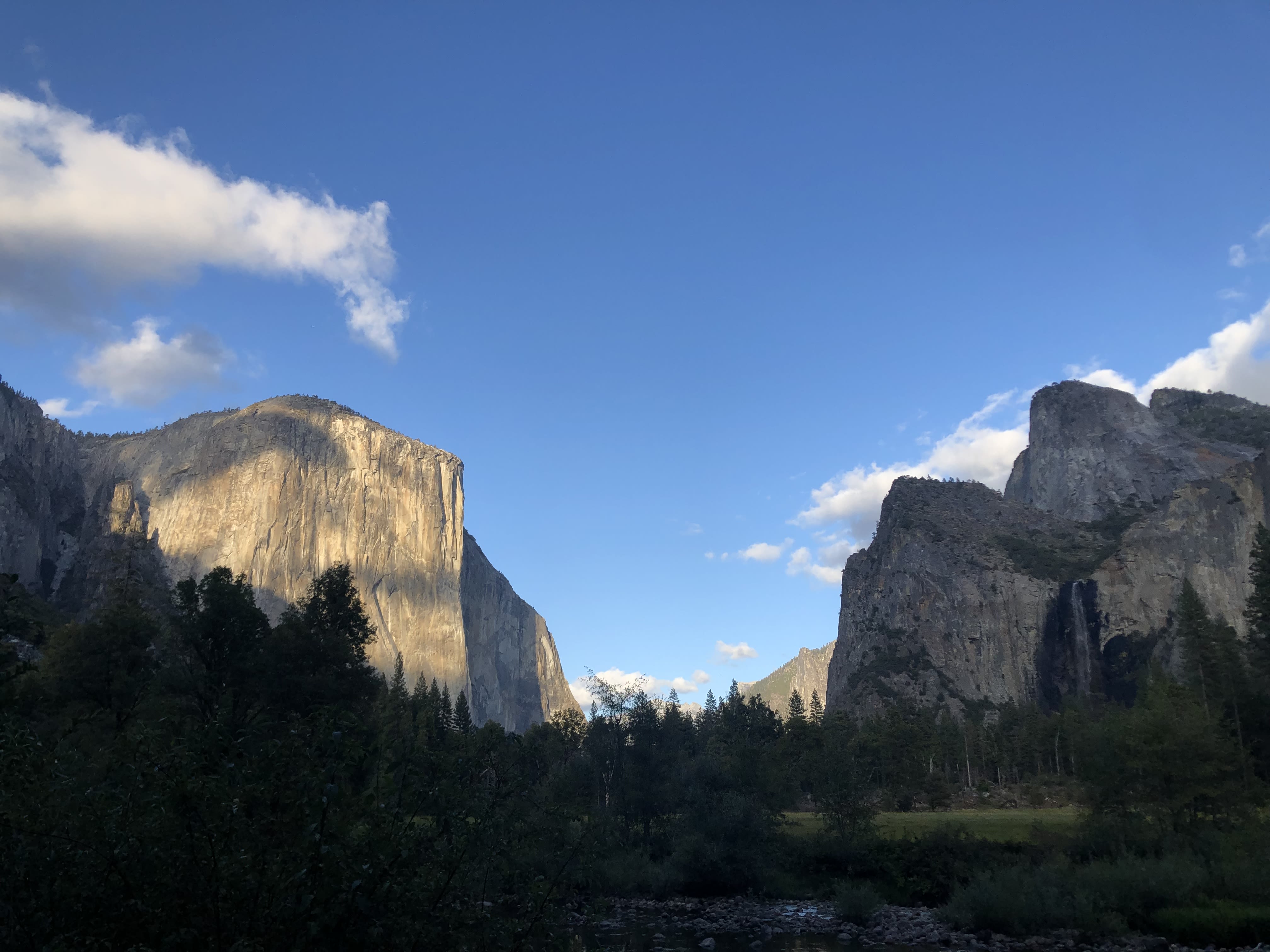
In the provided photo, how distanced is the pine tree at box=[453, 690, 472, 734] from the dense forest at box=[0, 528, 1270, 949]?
1396mm

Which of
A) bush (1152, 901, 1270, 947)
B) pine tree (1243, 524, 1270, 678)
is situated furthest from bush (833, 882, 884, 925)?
pine tree (1243, 524, 1270, 678)

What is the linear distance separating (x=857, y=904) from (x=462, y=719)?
86513 mm

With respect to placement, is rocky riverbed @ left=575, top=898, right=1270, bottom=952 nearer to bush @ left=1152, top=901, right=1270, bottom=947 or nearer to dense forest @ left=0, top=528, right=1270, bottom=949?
bush @ left=1152, top=901, right=1270, bottom=947

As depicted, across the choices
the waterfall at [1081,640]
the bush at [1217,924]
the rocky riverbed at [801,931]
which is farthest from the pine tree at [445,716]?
the waterfall at [1081,640]

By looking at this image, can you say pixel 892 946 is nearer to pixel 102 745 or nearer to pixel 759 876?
pixel 759 876

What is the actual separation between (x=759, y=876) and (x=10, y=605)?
146 ft

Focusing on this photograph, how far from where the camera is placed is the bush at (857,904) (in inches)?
1457

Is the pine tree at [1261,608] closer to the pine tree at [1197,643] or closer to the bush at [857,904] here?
the pine tree at [1197,643]

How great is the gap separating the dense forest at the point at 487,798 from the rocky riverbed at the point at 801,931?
1.27 m

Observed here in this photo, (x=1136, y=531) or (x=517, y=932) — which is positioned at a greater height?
(x=1136, y=531)

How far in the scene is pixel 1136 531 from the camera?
179625 millimetres

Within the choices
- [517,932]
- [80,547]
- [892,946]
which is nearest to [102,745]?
[517,932]

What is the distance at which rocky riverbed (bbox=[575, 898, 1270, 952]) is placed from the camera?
1166 inches

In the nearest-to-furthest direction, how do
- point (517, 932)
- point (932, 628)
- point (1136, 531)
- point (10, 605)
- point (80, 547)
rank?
point (10, 605)
point (517, 932)
point (80, 547)
point (1136, 531)
point (932, 628)
